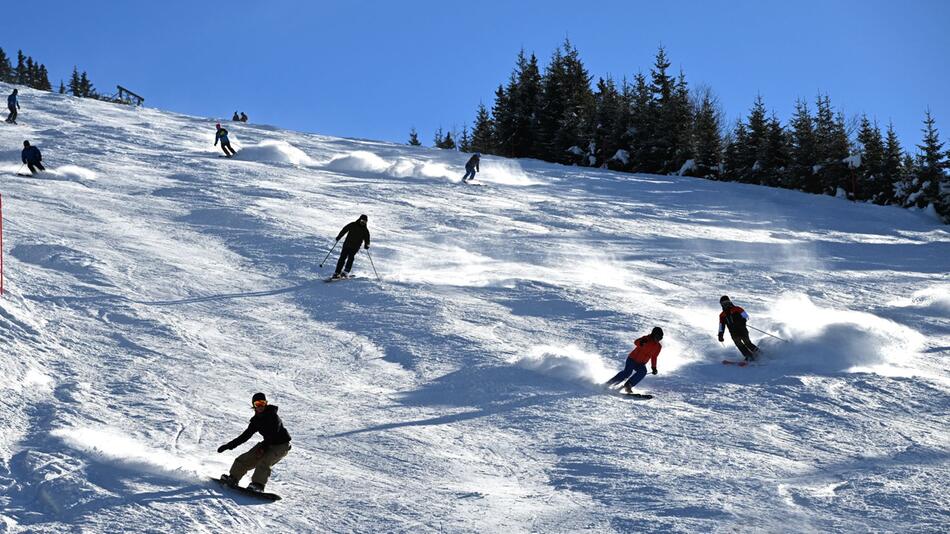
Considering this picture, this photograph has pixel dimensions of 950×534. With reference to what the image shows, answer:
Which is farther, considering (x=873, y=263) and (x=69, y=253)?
(x=873, y=263)

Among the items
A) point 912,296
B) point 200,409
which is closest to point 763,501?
point 200,409

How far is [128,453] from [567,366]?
19.9 ft

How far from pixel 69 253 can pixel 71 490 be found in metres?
9.66

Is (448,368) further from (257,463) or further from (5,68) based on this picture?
(5,68)

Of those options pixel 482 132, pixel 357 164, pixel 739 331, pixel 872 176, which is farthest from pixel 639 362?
pixel 482 132

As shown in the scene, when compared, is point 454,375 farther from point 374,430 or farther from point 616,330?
point 616,330

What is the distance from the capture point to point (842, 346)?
519 inches

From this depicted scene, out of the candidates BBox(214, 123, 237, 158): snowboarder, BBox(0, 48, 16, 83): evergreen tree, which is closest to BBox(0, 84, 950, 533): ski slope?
BBox(214, 123, 237, 158): snowboarder

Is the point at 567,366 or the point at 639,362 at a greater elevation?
the point at 639,362

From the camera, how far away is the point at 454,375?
38.9 feet

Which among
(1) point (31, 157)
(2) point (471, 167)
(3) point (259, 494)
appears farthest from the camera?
(2) point (471, 167)

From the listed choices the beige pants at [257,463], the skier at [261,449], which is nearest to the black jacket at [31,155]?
the skier at [261,449]

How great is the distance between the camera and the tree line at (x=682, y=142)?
39000 mm

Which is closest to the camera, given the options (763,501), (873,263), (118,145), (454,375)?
(763,501)
